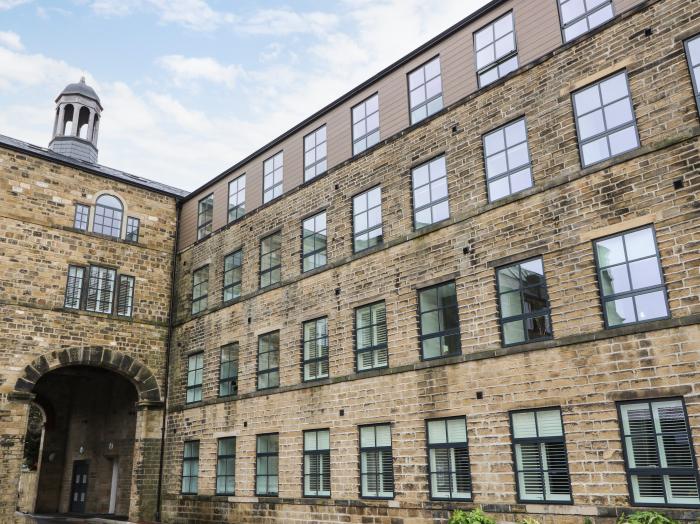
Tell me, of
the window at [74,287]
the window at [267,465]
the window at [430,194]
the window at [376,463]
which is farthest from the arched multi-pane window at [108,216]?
the window at [376,463]

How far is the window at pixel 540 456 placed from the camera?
411 inches

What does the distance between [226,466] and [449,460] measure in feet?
25.6

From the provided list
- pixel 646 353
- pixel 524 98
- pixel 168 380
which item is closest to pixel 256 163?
pixel 168 380

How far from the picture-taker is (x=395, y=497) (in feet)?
41.8

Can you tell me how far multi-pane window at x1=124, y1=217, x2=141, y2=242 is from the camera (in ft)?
69.6

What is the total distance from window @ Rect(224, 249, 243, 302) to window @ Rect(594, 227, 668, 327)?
1128cm

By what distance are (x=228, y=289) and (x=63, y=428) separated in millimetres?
12017

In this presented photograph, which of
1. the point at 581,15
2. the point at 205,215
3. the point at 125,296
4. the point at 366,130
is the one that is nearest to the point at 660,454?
the point at 581,15

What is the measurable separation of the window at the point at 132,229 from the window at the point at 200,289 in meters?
2.36

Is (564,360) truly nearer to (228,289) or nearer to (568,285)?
(568,285)

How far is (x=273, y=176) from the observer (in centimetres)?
1906

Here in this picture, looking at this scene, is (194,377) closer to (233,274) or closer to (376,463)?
(233,274)

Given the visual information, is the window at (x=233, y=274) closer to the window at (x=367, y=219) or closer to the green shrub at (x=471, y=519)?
the window at (x=367, y=219)

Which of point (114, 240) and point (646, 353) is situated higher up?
point (114, 240)
